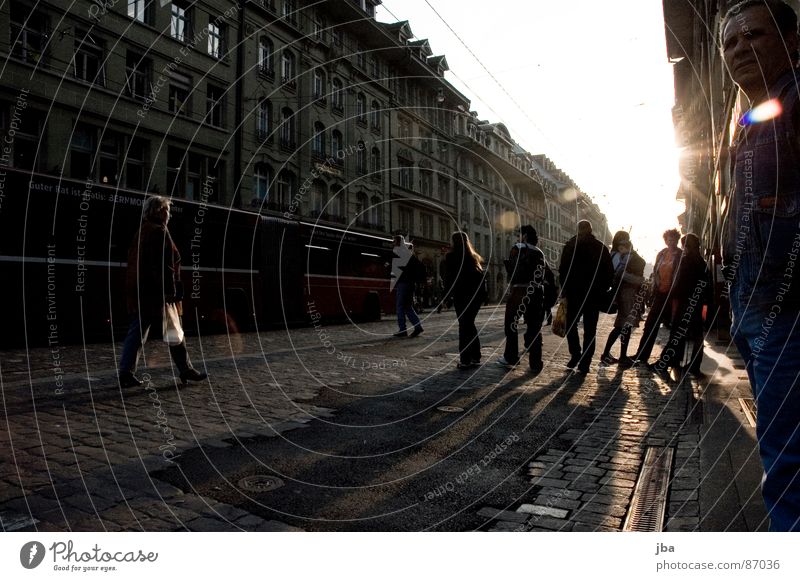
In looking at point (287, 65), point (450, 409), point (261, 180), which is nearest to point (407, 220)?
point (261, 180)

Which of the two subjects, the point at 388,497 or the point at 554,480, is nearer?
the point at 388,497

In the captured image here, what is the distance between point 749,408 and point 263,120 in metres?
20.1

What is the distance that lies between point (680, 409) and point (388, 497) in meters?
3.58

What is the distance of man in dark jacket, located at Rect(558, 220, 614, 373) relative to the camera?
7.61 metres

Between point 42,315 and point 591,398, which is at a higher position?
point 42,315

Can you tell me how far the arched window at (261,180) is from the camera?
22.6 m

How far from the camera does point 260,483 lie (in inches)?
125

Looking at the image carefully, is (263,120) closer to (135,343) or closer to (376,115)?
(376,115)

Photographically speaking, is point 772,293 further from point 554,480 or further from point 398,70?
point 398,70

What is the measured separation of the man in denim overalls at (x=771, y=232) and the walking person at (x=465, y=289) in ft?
19.4

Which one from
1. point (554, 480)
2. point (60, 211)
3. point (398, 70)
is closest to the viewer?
point (554, 480)

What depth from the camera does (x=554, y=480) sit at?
3.37 meters
